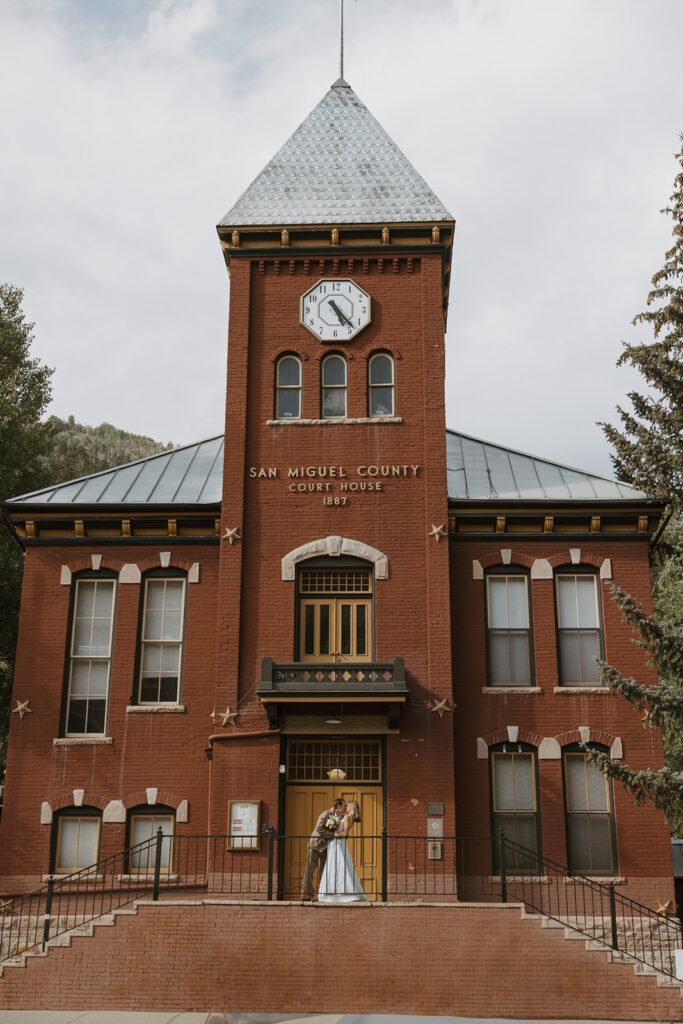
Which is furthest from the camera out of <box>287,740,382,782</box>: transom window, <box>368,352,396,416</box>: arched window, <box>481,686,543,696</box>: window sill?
<box>368,352,396,416</box>: arched window

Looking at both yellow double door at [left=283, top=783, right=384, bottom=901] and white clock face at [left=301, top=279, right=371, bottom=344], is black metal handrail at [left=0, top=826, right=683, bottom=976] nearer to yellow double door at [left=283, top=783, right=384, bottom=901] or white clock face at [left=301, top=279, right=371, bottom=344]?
yellow double door at [left=283, top=783, right=384, bottom=901]

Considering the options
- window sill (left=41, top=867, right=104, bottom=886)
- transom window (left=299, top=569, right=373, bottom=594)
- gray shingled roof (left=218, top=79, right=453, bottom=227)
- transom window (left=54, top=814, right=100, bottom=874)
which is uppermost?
gray shingled roof (left=218, top=79, right=453, bottom=227)

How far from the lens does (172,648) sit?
791 inches

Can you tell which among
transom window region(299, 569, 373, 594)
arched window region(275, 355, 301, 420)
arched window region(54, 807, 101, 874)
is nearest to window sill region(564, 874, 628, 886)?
transom window region(299, 569, 373, 594)

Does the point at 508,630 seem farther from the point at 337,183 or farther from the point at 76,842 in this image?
the point at 337,183

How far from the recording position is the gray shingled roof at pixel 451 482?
20.7 m

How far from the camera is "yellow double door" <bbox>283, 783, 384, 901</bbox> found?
57.9ft

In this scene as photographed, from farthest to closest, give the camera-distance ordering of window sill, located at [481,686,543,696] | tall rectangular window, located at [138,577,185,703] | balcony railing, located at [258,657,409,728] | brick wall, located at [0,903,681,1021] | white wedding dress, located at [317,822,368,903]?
1. tall rectangular window, located at [138,577,185,703]
2. window sill, located at [481,686,543,696]
3. balcony railing, located at [258,657,409,728]
4. white wedding dress, located at [317,822,368,903]
5. brick wall, located at [0,903,681,1021]

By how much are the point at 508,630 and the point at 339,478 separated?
4453 mm

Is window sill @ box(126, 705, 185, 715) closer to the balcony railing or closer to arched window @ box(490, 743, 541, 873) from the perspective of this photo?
the balcony railing

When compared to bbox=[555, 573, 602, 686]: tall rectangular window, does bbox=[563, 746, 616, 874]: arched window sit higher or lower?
lower

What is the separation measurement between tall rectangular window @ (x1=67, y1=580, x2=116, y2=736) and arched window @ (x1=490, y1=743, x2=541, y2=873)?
25.0 feet

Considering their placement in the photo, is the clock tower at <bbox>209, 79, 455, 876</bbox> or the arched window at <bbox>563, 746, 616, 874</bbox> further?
the arched window at <bbox>563, 746, 616, 874</bbox>

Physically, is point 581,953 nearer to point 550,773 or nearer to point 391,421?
point 550,773
